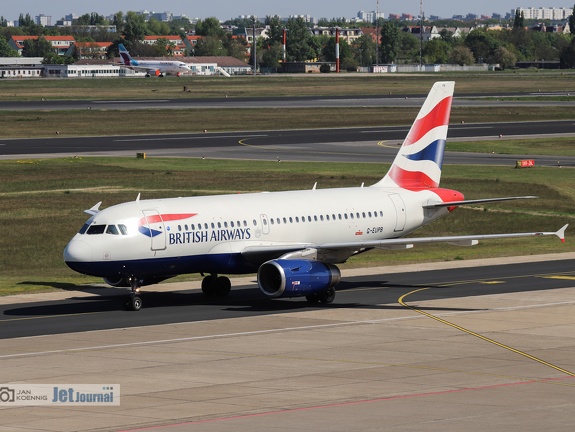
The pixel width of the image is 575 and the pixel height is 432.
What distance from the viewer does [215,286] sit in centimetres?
5062

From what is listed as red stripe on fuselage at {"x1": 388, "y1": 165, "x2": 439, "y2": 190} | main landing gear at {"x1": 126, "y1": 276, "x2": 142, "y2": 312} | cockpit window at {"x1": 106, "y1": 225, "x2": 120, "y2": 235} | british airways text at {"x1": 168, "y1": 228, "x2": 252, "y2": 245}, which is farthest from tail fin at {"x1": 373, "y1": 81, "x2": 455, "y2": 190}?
cockpit window at {"x1": 106, "y1": 225, "x2": 120, "y2": 235}

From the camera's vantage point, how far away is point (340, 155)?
367 ft

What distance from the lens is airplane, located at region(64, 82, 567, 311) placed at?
149 feet

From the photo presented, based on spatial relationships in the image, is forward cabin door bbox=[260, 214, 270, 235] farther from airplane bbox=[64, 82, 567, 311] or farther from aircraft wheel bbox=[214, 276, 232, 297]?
aircraft wheel bbox=[214, 276, 232, 297]

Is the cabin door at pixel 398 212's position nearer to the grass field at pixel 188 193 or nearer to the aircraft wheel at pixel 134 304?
the grass field at pixel 188 193

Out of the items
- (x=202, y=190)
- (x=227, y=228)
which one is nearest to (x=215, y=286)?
(x=227, y=228)

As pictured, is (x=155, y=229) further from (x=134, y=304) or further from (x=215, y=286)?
(x=215, y=286)

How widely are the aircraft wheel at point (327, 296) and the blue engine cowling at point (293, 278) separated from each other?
1157 mm

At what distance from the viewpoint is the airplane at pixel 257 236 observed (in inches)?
1791

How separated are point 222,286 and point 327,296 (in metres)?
4.71

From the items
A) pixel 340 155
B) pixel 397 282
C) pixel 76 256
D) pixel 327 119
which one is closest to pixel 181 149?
pixel 340 155

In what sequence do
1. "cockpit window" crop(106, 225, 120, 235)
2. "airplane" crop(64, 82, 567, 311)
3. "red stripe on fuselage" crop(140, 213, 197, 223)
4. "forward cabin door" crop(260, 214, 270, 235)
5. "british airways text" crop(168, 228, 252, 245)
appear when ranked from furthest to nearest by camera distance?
"forward cabin door" crop(260, 214, 270, 235) → "british airways text" crop(168, 228, 252, 245) → "red stripe on fuselage" crop(140, 213, 197, 223) → "airplane" crop(64, 82, 567, 311) → "cockpit window" crop(106, 225, 120, 235)

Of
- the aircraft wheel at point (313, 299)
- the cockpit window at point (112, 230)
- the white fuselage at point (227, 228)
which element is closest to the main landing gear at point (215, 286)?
the white fuselage at point (227, 228)

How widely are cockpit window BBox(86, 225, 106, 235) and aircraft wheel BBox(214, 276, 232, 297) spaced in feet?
22.8
